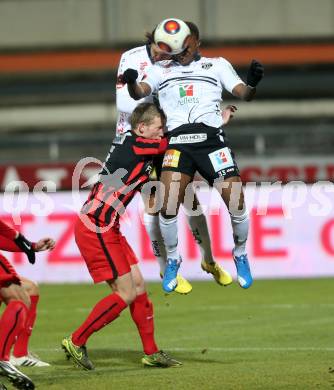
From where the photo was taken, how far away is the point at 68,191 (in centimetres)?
1947

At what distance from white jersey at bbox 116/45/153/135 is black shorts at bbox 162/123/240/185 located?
1.86 feet

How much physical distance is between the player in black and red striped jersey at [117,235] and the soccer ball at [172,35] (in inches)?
22.2

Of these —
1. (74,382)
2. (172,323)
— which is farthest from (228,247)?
(74,382)

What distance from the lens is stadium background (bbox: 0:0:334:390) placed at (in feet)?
37.9

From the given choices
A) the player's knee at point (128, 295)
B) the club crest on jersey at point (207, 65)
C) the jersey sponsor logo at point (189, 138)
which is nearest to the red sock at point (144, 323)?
the player's knee at point (128, 295)

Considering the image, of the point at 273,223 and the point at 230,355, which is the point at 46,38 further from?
the point at 230,355

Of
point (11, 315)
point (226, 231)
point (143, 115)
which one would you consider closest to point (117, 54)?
point (226, 231)

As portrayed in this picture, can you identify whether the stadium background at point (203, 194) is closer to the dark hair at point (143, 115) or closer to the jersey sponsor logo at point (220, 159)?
the jersey sponsor logo at point (220, 159)

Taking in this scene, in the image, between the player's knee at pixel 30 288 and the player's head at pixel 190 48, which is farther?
the player's knee at pixel 30 288

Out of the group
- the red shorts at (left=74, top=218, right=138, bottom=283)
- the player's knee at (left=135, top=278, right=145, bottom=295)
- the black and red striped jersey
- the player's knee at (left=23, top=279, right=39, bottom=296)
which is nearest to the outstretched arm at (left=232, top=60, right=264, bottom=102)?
the black and red striped jersey

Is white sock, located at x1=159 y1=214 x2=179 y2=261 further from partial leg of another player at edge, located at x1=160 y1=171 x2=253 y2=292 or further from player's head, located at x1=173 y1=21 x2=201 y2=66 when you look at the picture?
player's head, located at x1=173 y1=21 x2=201 y2=66

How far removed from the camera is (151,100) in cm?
1145

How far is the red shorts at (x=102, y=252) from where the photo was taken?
10516 mm

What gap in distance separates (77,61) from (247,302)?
16.9m
